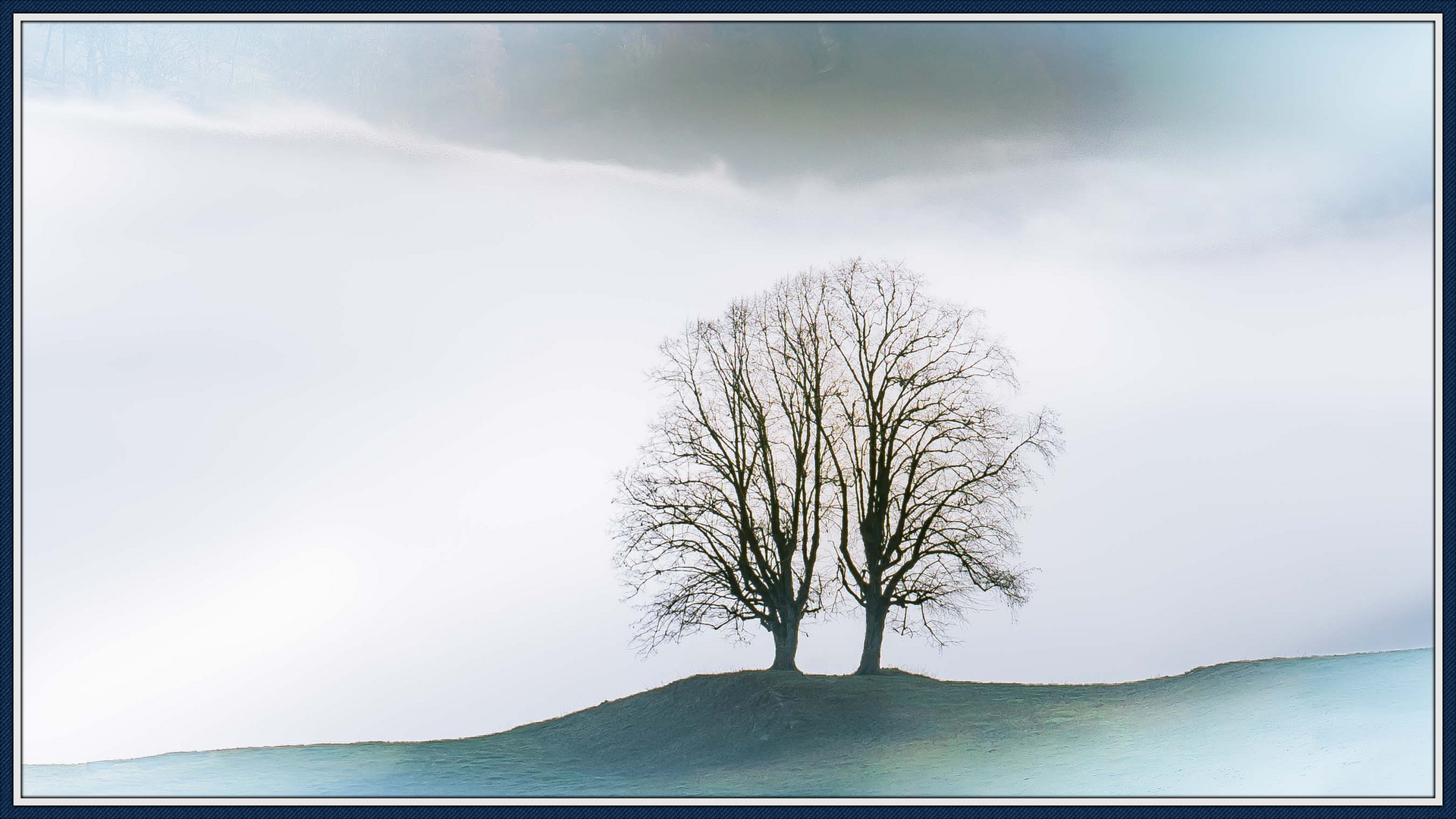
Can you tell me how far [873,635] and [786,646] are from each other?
1.19 meters

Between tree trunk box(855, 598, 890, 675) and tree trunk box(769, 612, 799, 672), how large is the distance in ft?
2.93

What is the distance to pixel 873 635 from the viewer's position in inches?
608

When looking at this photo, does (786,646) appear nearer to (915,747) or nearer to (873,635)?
(873,635)

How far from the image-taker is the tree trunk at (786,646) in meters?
15.5

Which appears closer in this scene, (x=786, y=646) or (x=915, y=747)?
(x=915, y=747)

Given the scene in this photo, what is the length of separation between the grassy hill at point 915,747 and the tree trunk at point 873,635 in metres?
Answer: 0.25

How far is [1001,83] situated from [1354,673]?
8076 mm

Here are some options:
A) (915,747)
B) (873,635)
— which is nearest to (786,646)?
(873,635)

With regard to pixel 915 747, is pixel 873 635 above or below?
above

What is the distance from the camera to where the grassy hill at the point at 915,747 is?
12.4 m

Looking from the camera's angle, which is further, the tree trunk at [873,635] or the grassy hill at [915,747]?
the tree trunk at [873,635]

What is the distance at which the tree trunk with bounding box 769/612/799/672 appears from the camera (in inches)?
612

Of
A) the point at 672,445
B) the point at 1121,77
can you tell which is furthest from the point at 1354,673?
the point at 672,445

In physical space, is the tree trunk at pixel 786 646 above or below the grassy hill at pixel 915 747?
above
